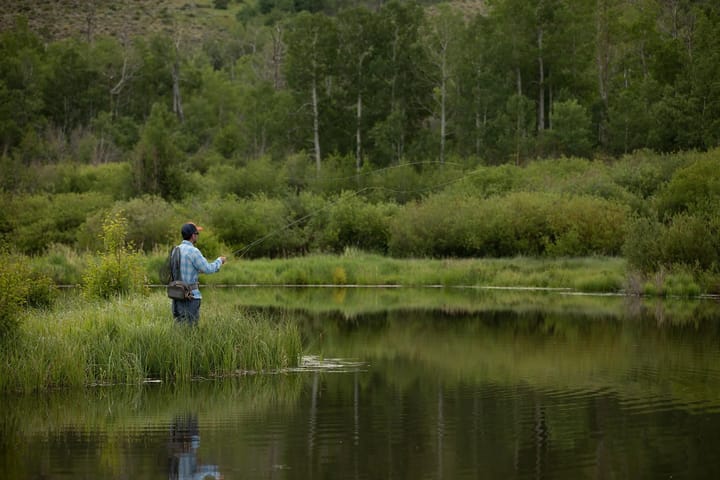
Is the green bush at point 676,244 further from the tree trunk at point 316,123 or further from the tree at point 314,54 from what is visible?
the tree trunk at point 316,123

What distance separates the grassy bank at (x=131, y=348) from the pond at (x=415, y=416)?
0.36 meters

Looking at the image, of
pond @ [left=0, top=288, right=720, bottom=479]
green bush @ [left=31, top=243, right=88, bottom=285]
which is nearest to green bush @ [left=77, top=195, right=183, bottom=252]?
green bush @ [left=31, top=243, right=88, bottom=285]

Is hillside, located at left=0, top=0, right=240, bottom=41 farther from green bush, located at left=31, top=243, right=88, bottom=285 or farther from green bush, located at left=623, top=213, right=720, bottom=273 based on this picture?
green bush, located at left=623, top=213, right=720, bottom=273

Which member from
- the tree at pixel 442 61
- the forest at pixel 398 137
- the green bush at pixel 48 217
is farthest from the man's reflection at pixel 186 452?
the tree at pixel 442 61

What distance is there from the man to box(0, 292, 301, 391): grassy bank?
20 cm

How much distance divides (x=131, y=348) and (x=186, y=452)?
508cm

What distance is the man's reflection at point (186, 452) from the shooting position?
1083 centimetres

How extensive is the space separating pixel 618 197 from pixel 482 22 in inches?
911

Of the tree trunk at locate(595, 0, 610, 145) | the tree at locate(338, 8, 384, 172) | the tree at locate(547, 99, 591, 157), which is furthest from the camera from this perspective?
the tree trunk at locate(595, 0, 610, 145)

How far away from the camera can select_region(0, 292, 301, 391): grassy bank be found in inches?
623

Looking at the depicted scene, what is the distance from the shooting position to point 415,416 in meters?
14.1

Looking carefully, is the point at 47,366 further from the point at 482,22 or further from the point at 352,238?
the point at 482,22

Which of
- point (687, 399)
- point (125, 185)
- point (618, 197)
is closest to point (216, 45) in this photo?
point (125, 185)

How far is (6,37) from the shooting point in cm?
7962
